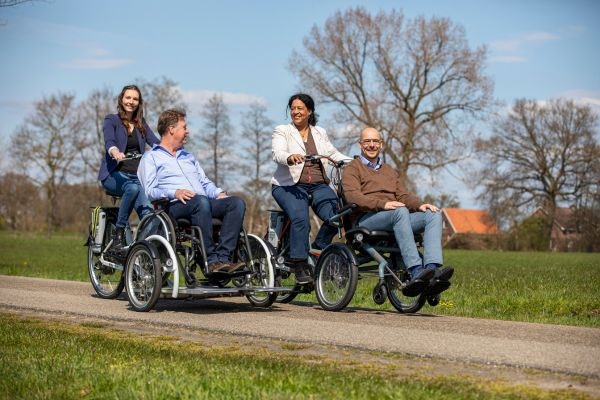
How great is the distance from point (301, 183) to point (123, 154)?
6.45ft

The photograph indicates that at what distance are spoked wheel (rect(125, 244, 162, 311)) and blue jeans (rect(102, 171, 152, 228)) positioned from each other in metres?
1.08

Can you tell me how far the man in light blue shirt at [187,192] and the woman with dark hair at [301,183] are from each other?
0.58m

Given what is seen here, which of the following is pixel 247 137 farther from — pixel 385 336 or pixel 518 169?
pixel 385 336

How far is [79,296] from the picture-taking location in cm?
993

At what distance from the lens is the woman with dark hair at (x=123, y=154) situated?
980 centimetres

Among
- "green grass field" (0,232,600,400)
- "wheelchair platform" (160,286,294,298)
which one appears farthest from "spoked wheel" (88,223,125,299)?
"green grass field" (0,232,600,400)

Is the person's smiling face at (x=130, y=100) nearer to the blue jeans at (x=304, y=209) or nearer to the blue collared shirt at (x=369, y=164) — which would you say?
the blue jeans at (x=304, y=209)

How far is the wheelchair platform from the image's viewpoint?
8117 millimetres

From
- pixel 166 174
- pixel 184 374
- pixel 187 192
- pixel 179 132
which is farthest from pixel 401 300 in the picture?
pixel 184 374

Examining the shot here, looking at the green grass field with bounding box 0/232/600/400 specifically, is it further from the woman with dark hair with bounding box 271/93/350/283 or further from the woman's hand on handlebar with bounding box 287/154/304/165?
the woman's hand on handlebar with bounding box 287/154/304/165

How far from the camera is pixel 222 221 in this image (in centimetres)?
840

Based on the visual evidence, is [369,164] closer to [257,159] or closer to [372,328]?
[372,328]

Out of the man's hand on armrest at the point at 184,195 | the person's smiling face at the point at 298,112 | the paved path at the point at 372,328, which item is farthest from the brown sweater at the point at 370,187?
the man's hand on armrest at the point at 184,195

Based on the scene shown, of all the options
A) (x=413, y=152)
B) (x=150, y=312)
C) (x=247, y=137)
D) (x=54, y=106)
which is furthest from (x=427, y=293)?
(x=54, y=106)
